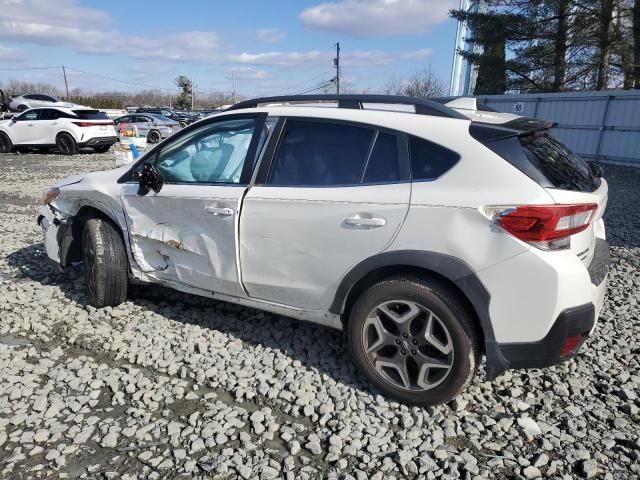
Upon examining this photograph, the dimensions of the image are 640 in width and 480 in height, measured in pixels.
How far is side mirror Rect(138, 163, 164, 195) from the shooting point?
352 cm

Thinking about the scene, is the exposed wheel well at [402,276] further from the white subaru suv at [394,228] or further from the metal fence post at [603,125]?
the metal fence post at [603,125]

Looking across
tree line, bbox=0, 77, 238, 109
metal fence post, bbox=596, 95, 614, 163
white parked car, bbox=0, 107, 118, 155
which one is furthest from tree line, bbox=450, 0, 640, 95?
tree line, bbox=0, 77, 238, 109

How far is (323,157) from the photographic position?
9.88ft

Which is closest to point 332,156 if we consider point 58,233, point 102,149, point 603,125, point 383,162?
point 383,162

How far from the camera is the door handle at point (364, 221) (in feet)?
8.75

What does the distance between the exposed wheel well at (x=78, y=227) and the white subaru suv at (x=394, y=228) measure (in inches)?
23.4

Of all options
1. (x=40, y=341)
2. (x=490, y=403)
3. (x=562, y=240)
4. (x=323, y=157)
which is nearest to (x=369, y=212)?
(x=323, y=157)

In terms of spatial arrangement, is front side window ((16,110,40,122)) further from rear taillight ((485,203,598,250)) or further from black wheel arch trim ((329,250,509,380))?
A: rear taillight ((485,203,598,250))

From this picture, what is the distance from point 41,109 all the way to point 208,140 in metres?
16.3

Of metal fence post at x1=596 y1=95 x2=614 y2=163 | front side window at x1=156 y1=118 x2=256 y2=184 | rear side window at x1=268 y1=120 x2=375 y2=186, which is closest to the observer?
rear side window at x1=268 y1=120 x2=375 y2=186

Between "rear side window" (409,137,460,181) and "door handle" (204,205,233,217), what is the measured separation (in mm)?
1232

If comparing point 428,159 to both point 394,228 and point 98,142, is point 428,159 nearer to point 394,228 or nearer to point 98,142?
Answer: point 394,228

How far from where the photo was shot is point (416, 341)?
8.86 ft

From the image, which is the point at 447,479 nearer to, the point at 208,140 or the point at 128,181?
the point at 208,140
